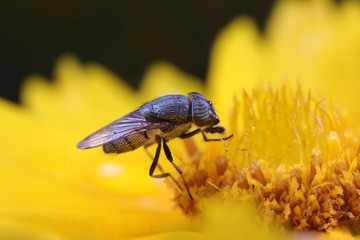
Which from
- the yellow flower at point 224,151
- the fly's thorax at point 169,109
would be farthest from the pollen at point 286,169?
the fly's thorax at point 169,109

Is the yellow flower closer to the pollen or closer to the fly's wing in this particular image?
the pollen

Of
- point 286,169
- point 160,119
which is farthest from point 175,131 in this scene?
point 286,169

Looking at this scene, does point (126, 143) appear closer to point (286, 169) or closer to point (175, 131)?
point (175, 131)

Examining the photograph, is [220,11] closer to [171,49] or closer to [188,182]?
[171,49]

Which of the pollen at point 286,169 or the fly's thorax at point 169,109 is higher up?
the fly's thorax at point 169,109

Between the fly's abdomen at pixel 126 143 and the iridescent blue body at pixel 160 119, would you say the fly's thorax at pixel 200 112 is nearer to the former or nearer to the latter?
the iridescent blue body at pixel 160 119

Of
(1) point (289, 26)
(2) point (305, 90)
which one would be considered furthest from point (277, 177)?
(1) point (289, 26)
